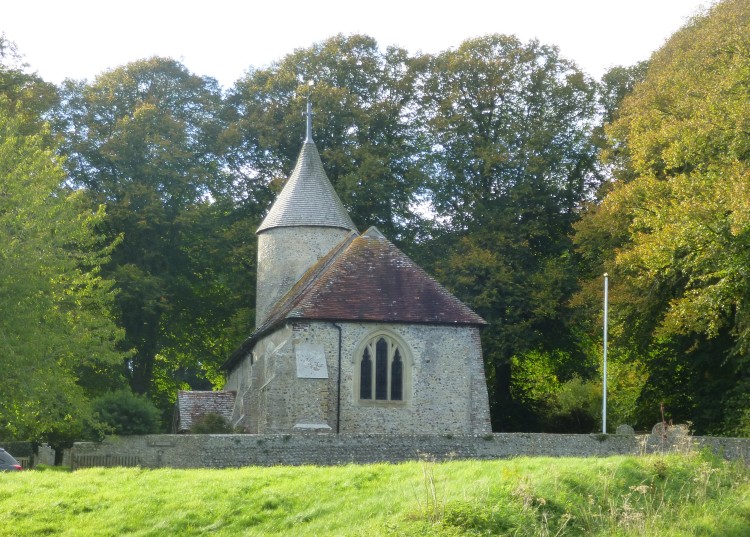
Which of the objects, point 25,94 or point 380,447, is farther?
point 25,94

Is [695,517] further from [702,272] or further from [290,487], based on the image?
[702,272]

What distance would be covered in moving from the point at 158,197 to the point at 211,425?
13.7m

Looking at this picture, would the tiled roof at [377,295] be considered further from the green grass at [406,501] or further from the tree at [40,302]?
the green grass at [406,501]

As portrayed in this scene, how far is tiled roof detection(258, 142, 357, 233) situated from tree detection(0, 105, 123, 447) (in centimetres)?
1025

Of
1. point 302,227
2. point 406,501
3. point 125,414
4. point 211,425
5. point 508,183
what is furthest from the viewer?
point 508,183

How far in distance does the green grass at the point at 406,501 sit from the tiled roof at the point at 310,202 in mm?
21247

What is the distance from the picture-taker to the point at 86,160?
143 feet

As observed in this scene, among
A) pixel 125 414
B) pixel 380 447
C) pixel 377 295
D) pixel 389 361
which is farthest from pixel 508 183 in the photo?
pixel 380 447

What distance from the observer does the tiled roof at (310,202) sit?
38.9 metres

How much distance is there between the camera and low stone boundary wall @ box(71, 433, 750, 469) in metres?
22.9

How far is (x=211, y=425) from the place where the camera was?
3225 centimetres

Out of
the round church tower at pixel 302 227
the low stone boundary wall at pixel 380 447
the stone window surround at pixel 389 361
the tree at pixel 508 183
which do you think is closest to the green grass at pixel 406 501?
the low stone boundary wall at pixel 380 447

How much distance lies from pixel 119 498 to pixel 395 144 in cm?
3074

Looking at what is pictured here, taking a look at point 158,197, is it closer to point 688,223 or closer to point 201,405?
point 201,405
